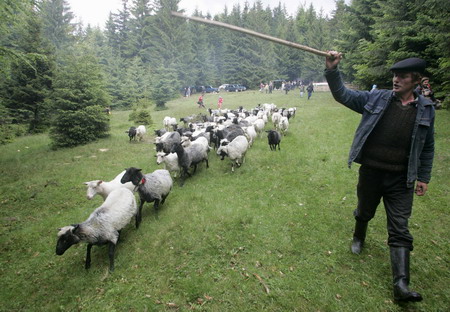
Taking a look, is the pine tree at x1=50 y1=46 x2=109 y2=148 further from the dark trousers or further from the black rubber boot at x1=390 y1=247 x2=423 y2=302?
the black rubber boot at x1=390 y1=247 x2=423 y2=302

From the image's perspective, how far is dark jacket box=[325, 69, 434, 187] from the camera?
9.37 ft

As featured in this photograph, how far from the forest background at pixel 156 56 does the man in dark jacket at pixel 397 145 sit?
850cm

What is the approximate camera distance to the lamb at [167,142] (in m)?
10.6

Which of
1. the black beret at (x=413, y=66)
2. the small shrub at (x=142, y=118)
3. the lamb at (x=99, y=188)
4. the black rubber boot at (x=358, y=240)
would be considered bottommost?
the black rubber boot at (x=358, y=240)

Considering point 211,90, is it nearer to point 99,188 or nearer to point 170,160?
point 170,160

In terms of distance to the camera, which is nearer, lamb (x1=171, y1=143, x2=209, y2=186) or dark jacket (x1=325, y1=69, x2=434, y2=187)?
dark jacket (x1=325, y1=69, x2=434, y2=187)

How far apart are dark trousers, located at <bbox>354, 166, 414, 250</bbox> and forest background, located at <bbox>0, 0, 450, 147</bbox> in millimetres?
9050

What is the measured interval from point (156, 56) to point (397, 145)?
49072mm

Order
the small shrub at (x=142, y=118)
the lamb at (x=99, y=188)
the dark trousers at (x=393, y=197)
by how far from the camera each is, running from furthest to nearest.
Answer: the small shrub at (x=142, y=118)
the lamb at (x=99, y=188)
the dark trousers at (x=393, y=197)

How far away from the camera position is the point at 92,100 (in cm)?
1498

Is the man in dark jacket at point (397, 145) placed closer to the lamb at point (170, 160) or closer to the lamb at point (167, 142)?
the lamb at point (170, 160)

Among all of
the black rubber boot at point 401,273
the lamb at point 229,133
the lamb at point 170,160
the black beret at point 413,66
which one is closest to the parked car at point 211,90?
the lamb at point 229,133

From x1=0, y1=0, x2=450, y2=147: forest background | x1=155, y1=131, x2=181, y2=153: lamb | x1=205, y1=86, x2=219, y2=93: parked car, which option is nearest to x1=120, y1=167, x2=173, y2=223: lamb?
x1=155, y1=131, x2=181, y2=153: lamb

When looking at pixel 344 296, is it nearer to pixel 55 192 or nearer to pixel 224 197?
pixel 224 197
